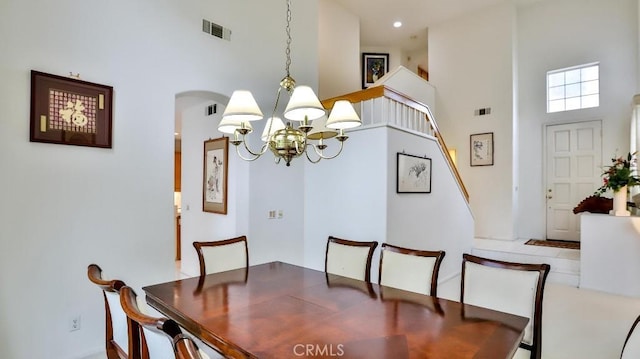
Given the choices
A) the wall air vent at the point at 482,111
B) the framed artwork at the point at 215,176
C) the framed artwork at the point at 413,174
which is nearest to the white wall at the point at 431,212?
the framed artwork at the point at 413,174

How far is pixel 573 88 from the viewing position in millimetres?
6695

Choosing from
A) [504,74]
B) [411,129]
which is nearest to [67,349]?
[411,129]

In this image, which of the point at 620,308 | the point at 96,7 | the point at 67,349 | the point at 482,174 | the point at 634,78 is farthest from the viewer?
the point at 482,174

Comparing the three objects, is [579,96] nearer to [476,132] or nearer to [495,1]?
[476,132]

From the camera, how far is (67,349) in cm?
262

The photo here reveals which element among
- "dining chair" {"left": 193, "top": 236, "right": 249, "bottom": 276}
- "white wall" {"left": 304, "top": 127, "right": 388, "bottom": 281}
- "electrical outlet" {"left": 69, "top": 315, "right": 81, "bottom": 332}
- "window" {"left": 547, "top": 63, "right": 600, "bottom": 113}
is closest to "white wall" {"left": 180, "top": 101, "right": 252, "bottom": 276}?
"white wall" {"left": 304, "top": 127, "right": 388, "bottom": 281}

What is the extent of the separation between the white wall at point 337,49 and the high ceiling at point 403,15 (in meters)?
0.29

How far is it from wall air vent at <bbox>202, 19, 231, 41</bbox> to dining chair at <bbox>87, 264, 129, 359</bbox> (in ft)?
9.10

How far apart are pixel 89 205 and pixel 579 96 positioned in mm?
8347

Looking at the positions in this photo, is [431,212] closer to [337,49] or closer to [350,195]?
[350,195]

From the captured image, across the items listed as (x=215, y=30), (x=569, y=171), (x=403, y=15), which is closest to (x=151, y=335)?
(x=215, y=30)

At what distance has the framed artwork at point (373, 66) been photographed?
845 cm

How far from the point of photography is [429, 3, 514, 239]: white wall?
679 centimetres

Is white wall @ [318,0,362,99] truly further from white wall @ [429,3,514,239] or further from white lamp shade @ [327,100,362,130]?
white lamp shade @ [327,100,362,130]
